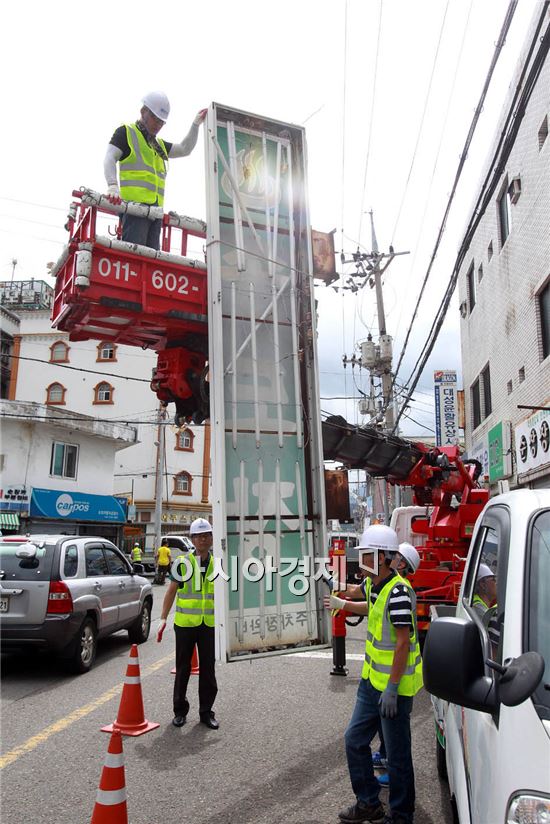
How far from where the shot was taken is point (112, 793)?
3438mm

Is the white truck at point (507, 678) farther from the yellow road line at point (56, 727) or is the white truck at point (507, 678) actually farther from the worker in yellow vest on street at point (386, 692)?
the yellow road line at point (56, 727)

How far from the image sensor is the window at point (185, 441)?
43094 mm

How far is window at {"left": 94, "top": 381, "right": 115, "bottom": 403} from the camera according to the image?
1703 inches

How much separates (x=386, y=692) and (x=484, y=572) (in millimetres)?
1077

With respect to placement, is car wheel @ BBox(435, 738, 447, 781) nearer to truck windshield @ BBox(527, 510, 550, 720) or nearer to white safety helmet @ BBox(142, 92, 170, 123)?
truck windshield @ BBox(527, 510, 550, 720)

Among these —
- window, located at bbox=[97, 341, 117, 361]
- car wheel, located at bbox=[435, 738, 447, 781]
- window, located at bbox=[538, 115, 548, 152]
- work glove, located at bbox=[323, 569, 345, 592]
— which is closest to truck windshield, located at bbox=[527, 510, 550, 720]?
car wheel, located at bbox=[435, 738, 447, 781]

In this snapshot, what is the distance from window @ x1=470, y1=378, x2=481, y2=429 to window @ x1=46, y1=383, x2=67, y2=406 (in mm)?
30749

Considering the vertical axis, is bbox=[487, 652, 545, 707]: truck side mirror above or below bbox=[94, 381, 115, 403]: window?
below

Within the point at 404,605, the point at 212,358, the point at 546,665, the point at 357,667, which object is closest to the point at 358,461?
the point at 357,667

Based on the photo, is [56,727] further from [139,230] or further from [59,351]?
[59,351]

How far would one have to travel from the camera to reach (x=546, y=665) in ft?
7.06

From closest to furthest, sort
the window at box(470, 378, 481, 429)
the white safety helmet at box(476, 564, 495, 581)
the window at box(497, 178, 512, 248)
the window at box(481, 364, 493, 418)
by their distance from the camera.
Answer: the white safety helmet at box(476, 564, 495, 581), the window at box(497, 178, 512, 248), the window at box(481, 364, 493, 418), the window at box(470, 378, 481, 429)

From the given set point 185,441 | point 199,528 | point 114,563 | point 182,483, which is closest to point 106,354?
point 185,441

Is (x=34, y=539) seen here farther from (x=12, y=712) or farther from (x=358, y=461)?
(x=358, y=461)
